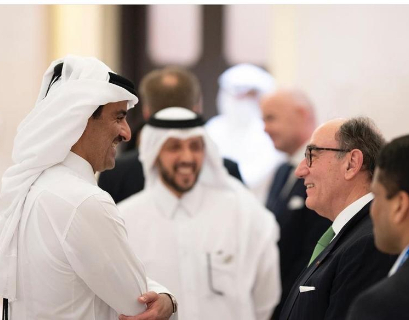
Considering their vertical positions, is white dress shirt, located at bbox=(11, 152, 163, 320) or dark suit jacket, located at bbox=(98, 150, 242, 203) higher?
white dress shirt, located at bbox=(11, 152, 163, 320)

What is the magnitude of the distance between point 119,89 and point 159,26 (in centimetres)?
922

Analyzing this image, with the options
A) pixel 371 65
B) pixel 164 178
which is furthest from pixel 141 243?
pixel 371 65

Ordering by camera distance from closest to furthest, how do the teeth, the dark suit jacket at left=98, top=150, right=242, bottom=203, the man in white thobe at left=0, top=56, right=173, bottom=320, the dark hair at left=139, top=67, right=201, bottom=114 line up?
the man in white thobe at left=0, top=56, right=173, bottom=320
the teeth
the dark suit jacket at left=98, top=150, right=242, bottom=203
the dark hair at left=139, top=67, right=201, bottom=114

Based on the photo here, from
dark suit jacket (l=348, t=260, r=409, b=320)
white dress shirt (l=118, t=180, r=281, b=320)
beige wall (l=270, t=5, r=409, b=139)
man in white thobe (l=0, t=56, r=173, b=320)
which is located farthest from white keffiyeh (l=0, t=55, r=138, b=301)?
beige wall (l=270, t=5, r=409, b=139)

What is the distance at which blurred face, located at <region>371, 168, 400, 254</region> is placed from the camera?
283 cm

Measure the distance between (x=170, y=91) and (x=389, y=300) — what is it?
4181mm

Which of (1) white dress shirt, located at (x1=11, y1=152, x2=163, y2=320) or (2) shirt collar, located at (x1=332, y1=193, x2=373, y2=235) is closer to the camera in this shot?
(1) white dress shirt, located at (x1=11, y1=152, x2=163, y2=320)

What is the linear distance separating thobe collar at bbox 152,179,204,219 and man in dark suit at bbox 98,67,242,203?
0.47 meters

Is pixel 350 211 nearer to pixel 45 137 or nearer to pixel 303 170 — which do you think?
pixel 303 170

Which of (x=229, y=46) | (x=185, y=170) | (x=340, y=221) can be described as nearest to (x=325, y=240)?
(x=340, y=221)

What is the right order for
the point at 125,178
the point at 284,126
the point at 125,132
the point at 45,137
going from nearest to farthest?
the point at 45,137
the point at 125,132
the point at 125,178
the point at 284,126

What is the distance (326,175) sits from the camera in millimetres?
3977

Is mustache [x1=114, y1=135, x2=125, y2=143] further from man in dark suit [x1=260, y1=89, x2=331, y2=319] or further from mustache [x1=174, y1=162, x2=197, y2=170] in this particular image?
man in dark suit [x1=260, y1=89, x2=331, y2=319]

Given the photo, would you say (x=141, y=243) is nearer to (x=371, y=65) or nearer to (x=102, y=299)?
(x=102, y=299)
